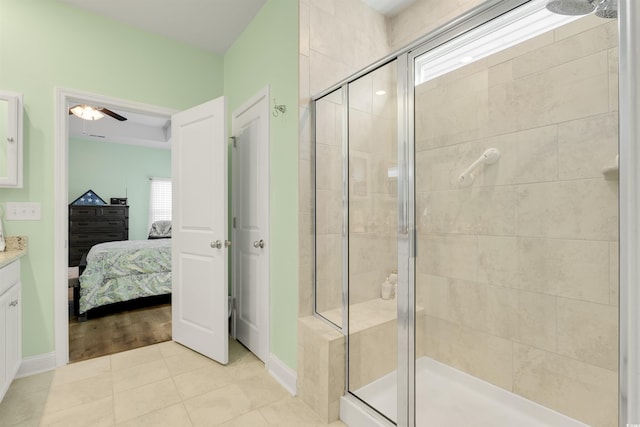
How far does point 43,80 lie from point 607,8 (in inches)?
127

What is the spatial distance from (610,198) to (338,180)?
136 centimetres

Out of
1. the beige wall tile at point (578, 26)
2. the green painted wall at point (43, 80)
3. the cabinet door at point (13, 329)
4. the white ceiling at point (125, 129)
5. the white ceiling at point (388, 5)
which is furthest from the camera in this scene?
the white ceiling at point (125, 129)

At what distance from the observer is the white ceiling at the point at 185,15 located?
93.7 inches

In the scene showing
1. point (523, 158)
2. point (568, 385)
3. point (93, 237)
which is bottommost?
point (568, 385)

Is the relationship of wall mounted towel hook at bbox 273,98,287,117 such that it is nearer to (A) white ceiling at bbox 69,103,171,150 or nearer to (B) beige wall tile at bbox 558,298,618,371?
(B) beige wall tile at bbox 558,298,618,371

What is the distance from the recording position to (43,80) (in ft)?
7.48

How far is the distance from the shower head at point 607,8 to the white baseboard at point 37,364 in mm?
3545

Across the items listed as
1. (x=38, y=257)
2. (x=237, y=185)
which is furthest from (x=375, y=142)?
(x=38, y=257)

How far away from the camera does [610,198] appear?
4.75ft

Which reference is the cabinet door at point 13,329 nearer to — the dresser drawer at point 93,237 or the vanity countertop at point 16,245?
the vanity countertop at point 16,245

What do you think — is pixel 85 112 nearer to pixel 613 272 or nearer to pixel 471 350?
pixel 471 350

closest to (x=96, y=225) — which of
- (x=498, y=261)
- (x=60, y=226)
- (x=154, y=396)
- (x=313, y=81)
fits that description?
(x=60, y=226)

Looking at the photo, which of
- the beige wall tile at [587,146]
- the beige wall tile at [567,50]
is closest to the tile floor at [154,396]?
the beige wall tile at [587,146]

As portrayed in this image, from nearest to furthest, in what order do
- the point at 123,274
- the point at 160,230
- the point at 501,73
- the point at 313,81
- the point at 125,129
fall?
1. the point at 501,73
2. the point at 313,81
3. the point at 123,274
4. the point at 125,129
5. the point at 160,230
